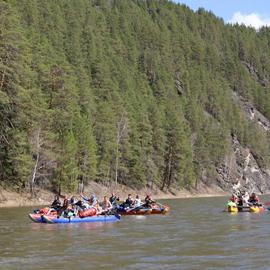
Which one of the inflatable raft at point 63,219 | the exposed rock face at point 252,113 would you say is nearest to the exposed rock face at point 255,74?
the exposed rock face at point 252,113

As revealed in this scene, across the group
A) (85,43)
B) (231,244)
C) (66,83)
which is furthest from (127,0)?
(231,244)

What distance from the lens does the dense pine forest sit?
5806 centimetres

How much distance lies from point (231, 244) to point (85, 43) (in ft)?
304

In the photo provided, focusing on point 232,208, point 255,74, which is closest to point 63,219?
point 232,208

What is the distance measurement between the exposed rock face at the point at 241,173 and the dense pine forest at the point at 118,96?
233 centimetres

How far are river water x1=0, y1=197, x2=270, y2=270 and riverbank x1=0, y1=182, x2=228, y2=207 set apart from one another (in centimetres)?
1656

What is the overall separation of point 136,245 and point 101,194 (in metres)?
48.2

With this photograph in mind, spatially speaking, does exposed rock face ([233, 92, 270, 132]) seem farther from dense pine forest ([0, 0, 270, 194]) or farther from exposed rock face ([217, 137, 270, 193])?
exposed rock face ([217, 137, 270, 193])

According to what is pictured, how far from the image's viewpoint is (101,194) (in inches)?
2953

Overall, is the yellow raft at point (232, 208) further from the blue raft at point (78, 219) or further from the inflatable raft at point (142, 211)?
the blue raft at point (78, 219)

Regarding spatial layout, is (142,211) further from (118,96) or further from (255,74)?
(255,74)

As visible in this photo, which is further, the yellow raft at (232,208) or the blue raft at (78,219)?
the yellow raft at (232,208)

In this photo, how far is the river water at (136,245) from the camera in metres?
22.1

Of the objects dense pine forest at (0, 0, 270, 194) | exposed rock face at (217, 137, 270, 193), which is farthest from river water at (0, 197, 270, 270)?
exposed rock face at (217, 137, 270, 193)
